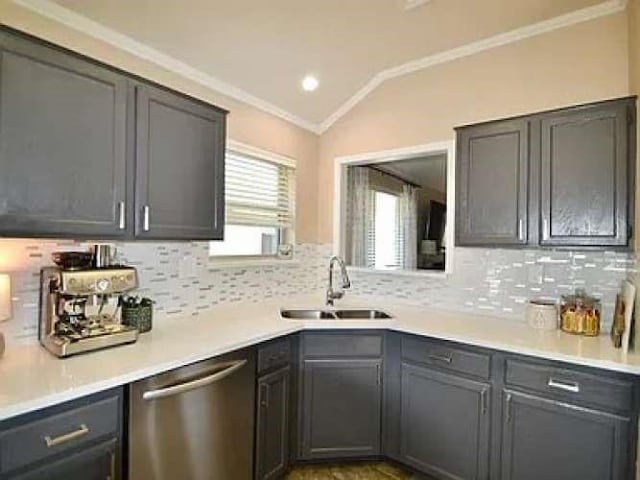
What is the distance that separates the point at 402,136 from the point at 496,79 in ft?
2.33

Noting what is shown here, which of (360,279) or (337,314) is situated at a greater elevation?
(360,279)

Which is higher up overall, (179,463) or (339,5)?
(339,5)

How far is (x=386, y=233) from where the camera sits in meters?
4.21

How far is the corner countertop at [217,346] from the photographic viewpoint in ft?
4.40

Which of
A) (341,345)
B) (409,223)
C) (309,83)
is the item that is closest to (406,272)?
(341,345)

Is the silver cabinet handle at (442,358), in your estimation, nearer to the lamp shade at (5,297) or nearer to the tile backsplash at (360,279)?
the tile backsplash at (360,279)

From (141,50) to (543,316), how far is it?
2682 millimetres

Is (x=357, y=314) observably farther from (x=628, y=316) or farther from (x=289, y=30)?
(x=289, y=30)

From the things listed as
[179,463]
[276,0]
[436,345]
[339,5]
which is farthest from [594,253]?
[179,463]

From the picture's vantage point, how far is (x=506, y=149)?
2328 mm

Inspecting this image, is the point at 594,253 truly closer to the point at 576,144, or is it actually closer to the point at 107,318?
the point at 576,144

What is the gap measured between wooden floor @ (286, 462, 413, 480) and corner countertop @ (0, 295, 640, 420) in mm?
873

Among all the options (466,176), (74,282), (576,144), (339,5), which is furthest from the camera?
(466,176)

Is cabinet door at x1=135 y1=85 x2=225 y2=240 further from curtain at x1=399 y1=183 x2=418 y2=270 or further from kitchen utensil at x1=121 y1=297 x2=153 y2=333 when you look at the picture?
curtain at x1=399 y1=183 x2=418 y2=270
